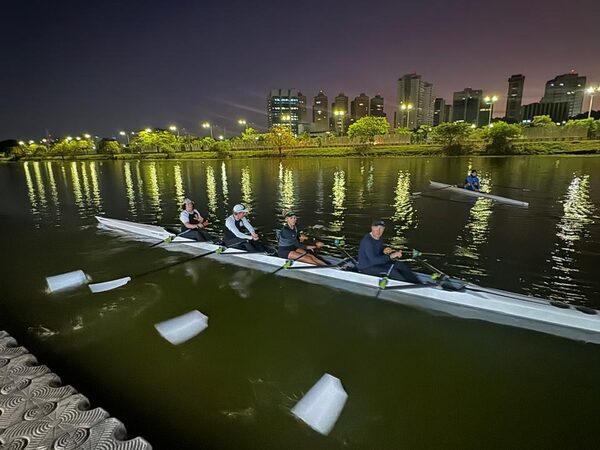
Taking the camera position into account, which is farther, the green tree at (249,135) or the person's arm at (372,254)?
the green tree at (249,135)

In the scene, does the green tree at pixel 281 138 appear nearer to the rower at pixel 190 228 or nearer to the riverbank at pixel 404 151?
the riverbank at pixel 404 151

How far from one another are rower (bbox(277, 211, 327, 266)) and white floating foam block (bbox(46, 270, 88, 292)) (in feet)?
22.2

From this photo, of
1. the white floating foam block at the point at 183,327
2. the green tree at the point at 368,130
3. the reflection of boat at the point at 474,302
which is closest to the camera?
the reflection of boat at the point at 474,302

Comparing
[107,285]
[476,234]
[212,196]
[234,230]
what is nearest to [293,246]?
[234,230]

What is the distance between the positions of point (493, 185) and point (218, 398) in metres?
32.7

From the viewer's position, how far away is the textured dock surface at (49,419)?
4.59 meters

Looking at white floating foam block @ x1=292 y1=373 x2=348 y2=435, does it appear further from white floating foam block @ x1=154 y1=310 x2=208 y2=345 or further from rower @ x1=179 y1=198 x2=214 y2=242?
rower @ x1=179 y1=198 x2=214 y2=242

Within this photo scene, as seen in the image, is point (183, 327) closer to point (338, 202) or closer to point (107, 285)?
point (107, 285)

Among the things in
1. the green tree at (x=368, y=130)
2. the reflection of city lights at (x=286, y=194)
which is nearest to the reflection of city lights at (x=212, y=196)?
the reflection of city lights at (x=286, y=194)

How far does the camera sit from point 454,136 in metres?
83.6

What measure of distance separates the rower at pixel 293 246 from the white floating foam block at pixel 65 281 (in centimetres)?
678

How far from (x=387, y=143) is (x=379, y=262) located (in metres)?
103

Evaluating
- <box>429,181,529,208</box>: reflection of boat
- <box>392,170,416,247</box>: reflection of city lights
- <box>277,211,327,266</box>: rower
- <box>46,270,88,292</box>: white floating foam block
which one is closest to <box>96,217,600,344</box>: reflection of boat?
<box>277,211,327,266</box>: rower

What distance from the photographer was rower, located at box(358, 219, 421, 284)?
9.40 metres
